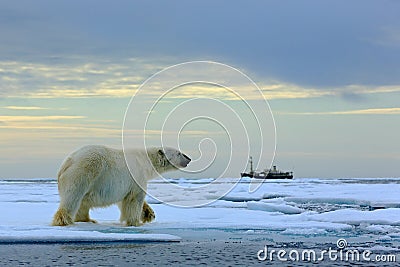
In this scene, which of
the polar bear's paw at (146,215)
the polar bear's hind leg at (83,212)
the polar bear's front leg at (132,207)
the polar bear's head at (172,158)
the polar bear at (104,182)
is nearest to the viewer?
the polar bear at (104,182)

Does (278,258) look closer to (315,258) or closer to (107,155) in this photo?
(315,258)

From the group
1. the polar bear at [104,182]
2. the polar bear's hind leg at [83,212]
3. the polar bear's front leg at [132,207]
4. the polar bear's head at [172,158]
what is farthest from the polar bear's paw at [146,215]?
the polar bear's hind leg at [83,212]

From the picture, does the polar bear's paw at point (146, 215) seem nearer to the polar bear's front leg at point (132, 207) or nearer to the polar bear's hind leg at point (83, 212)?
the polar bear's front leg at point (132, 207)

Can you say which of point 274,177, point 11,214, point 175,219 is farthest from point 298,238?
point 274,177

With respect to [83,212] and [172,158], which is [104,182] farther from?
[172,158]

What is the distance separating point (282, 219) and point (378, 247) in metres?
3.69

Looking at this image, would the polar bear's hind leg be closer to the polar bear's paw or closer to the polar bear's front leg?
the polar bear's front leg

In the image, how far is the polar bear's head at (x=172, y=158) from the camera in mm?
11336

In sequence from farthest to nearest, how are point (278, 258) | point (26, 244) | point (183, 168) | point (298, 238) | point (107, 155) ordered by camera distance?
point (183, 168)
point (107, 155)
point (298, 238)
point (26, 244)
point (278, 258)

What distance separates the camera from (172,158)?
37.3ft

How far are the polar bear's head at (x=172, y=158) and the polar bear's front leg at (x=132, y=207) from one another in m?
0.87

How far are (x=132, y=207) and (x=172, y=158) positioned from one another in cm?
126

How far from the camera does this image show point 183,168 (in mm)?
11430

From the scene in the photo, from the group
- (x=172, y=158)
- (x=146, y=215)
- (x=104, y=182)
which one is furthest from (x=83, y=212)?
(x=172, y=158)
